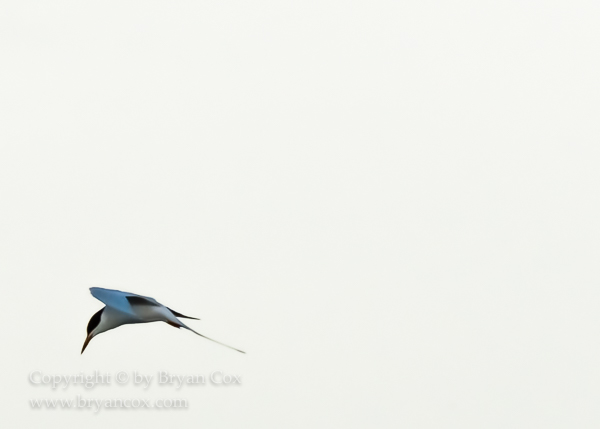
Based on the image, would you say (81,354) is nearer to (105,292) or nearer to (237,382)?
(105,292)

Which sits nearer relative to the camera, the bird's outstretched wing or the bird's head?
the bird's outstretched wing

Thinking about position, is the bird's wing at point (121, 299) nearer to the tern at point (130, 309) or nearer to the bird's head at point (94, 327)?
the tern at point (130, 309)

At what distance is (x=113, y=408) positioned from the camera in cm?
1988

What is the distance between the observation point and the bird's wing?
16984 mm

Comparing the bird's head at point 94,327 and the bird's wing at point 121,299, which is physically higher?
the bird's wing at point 121,299

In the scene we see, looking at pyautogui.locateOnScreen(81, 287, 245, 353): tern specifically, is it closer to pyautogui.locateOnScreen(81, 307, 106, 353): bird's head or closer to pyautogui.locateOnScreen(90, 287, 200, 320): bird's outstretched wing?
pyautogui.locateOnScreen(90, 287, 200, 320): bird's outstretched wing

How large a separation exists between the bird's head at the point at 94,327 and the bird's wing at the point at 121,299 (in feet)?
1.52

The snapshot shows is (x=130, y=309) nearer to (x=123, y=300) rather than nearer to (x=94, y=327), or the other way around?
(x=123, y=300)

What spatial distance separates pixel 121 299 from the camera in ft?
55.8

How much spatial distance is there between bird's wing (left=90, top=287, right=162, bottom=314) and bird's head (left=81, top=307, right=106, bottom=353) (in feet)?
1.52

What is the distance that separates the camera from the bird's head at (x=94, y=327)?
17.4 m

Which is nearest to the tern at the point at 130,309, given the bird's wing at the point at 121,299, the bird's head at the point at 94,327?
the bird's wing at the point at 121,299

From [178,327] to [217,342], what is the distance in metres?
1.31

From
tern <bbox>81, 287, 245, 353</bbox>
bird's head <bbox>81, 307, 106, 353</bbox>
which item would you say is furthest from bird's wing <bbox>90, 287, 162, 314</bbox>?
bird's head <bbox>81, 307, 106, 353</bbox>
